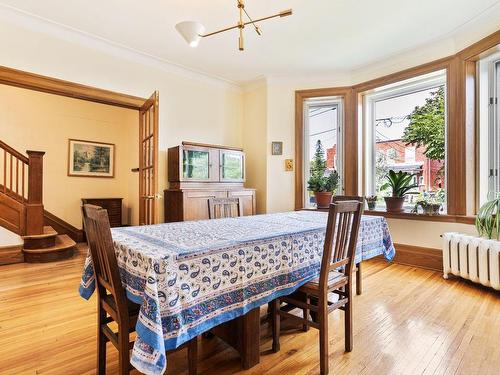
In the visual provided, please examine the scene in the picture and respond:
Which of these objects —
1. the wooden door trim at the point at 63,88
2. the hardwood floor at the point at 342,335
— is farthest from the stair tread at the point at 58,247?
the wooden door trim at the point at 63,88

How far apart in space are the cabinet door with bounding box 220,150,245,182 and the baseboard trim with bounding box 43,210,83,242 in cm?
328

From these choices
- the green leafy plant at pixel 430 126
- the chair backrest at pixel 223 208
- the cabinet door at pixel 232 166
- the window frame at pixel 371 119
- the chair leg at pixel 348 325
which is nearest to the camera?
the chair leg at pixel 348 325

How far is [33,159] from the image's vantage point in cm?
382

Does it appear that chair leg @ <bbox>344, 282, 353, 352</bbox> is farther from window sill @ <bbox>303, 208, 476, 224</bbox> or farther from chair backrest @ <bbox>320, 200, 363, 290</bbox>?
window sill @ <bbox>303, 208, 476, 224</bbox>

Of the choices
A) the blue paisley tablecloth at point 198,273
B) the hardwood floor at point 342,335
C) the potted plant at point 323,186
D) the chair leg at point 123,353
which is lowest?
the hardwood floor at point 342,335

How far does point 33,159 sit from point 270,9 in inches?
140

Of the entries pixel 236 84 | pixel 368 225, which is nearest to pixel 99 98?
pixel 236 84

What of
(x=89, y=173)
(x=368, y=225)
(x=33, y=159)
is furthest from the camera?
(x=89, y=173)

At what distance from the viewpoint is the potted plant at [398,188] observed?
3.68 metres

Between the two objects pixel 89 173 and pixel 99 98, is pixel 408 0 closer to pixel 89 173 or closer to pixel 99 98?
pixel 99 98

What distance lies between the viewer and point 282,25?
316cm

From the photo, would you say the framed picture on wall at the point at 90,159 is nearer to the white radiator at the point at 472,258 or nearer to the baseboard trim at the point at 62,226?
the baseboard trim at the point at 62,226

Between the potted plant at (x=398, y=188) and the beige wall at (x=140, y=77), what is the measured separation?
256cm

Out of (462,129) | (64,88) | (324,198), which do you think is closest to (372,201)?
(324,198)
